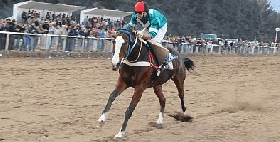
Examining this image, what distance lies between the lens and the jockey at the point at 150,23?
798 centimetres

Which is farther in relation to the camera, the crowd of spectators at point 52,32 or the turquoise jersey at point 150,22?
the crowd of spectators at point 52,32

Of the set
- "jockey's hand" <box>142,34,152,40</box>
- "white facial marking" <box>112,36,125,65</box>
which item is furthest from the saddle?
"white facial marking" <box>112,36,125,65</box>

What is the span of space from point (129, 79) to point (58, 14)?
20414 millimetres

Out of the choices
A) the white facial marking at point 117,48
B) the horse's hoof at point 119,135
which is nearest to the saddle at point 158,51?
the white facial marking at point 117,48

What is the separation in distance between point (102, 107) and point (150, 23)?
95.2 inches

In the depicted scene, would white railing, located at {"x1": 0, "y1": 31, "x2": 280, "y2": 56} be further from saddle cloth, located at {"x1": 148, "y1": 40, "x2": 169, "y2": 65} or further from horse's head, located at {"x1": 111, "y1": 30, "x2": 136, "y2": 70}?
horse's head, located at {"x1": 111, "y1": 30, "x2": 136, "y2": 70}

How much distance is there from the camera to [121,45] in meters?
6.75

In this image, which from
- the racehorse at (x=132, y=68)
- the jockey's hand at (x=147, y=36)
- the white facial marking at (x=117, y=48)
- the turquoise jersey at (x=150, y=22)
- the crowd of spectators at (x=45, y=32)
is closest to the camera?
the white facial marking at (x=117, y=48)

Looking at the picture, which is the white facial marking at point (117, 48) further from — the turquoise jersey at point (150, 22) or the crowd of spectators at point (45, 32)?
the crowd of spectators at point (45, 32)

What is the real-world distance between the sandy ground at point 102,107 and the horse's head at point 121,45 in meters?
1.16

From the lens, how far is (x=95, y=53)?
892 inches

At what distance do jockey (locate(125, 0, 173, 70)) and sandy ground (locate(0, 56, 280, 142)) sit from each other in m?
1.19

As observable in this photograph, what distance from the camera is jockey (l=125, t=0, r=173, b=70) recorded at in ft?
26.2

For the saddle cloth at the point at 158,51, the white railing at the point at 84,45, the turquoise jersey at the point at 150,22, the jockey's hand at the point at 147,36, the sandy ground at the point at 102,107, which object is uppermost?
the turquoise jersey at the point at 150,22
